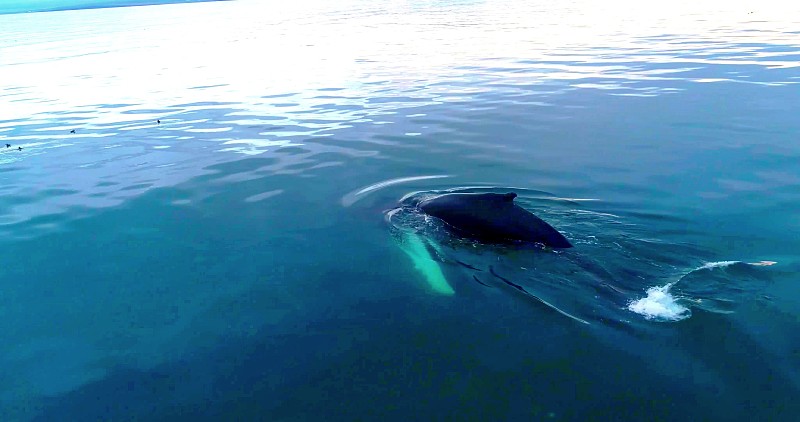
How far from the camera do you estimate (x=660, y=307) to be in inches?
424

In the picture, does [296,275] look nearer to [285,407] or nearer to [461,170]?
[285,407]

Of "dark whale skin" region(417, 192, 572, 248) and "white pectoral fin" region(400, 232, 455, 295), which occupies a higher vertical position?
"dark whale skin" region(417, 192, 572, 248)

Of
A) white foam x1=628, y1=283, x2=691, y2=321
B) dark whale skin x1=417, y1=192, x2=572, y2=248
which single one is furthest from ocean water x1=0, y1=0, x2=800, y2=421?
dark whale skin x1=417, y1=192, x2=572, y2=248

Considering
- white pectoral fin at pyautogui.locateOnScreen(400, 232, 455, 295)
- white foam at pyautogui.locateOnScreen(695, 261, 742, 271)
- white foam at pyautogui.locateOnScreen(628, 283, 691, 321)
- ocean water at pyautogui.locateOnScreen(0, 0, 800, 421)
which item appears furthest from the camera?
white pectoral fin at pyautogui.locateOnScreen(400, 232, 455, 295)

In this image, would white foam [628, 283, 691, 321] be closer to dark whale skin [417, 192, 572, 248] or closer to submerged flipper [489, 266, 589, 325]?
submerged flipper [489, 266, 589, 325]

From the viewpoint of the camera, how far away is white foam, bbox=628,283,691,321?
34.7 ft

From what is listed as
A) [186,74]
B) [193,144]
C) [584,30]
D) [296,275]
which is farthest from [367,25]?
[296,275]

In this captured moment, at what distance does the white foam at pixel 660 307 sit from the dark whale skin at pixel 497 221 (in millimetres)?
2434

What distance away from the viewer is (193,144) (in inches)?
963

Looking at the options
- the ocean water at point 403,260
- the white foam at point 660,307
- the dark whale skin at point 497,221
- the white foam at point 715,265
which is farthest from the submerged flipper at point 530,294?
the white foam at point 715,265

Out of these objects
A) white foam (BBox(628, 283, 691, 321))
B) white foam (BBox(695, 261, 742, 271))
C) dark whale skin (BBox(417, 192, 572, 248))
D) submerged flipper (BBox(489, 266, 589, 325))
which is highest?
dark whale skin (BBox(417, 192, 572, 248))

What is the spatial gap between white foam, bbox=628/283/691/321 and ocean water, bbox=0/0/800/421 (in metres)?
0.04

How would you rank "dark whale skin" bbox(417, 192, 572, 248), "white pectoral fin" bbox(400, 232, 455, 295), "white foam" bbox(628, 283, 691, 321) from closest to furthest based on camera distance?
1. "white foam" bbox(628, 283, 691, 321)
2. "white pectoral fin" bbox(400, 232, 455, 295)
3. "dark whale skin" bbox(417, 192, 572, 248)

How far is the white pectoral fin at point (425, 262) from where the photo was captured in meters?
12.4
